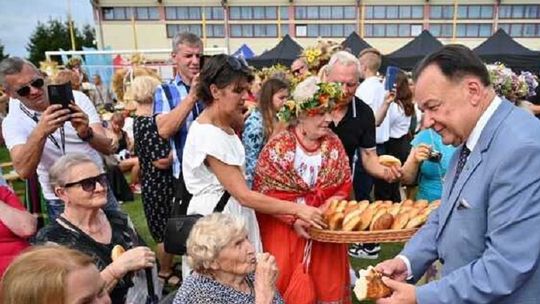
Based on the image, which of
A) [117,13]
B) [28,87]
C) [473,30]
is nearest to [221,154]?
[28,87]

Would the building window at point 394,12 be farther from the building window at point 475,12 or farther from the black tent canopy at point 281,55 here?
the black tent canopy at point 281,55

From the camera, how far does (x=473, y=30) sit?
143 ft

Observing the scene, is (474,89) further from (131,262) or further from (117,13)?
(117,13)

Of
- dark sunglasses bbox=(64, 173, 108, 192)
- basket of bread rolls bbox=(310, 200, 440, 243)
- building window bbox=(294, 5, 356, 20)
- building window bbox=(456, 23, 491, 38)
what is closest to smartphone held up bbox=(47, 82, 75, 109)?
dark sunglasses bbox=(64, 173, 108, 192)

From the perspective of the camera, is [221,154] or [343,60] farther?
[343,60]

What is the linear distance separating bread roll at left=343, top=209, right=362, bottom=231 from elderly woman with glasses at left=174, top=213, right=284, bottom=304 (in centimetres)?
54

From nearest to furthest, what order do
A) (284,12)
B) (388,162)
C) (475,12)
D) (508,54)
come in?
(388,162) < (508,54) < (475,12) < (284,12)

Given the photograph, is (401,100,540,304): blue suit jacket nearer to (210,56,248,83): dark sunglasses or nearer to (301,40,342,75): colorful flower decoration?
(210,56,248,83): dark sunglasses

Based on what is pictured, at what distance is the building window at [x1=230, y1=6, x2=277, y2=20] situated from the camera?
145ft

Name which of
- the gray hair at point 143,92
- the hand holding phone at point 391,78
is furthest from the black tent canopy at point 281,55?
the gray hair at point 143,92

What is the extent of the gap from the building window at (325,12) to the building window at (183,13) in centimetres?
949

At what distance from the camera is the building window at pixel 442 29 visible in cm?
4334

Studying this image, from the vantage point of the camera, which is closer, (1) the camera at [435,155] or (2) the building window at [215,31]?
(1) the camera at [435,155]

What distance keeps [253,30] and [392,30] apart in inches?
525
